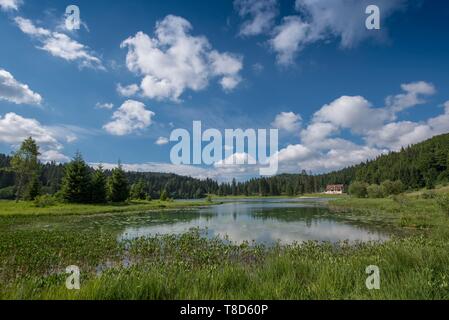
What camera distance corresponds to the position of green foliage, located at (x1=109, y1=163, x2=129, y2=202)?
59.1 meters

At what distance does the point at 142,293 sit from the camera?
5.87 m

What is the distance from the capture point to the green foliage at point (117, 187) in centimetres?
5910

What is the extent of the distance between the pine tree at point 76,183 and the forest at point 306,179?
1.68m

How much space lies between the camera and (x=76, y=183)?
50.2m

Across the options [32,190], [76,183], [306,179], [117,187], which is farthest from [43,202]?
[306,179]

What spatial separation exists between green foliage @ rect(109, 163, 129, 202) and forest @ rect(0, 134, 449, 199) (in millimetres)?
1339

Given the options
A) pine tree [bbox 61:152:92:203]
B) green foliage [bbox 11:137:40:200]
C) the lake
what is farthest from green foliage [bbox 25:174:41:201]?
the lake

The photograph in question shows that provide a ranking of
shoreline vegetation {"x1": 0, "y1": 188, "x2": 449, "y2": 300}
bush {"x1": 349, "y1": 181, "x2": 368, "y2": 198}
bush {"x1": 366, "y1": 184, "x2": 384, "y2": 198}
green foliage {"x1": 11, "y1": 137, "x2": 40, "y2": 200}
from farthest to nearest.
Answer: bush {"x1": 349, "y1": 181, "x2": 368, "y2": 198} → bush {"x1": 366, "y1": 184, "x2": 384, "y2": 198} → green foliage {"x1": 11, "y1": 137, "x2": 40, "y2": 200} → shoreline vegetation {"x1": 0, "y1": 188, "x2": 449, "y2": 300}

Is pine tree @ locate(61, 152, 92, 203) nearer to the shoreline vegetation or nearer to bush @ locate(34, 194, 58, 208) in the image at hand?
bush @ locate(34, 194, 58, 208)

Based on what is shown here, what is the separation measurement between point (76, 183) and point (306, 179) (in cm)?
15497

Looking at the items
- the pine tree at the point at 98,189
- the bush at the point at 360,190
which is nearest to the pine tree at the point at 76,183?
the pine tree at the point at 98,189

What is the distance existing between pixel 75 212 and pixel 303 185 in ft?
508
